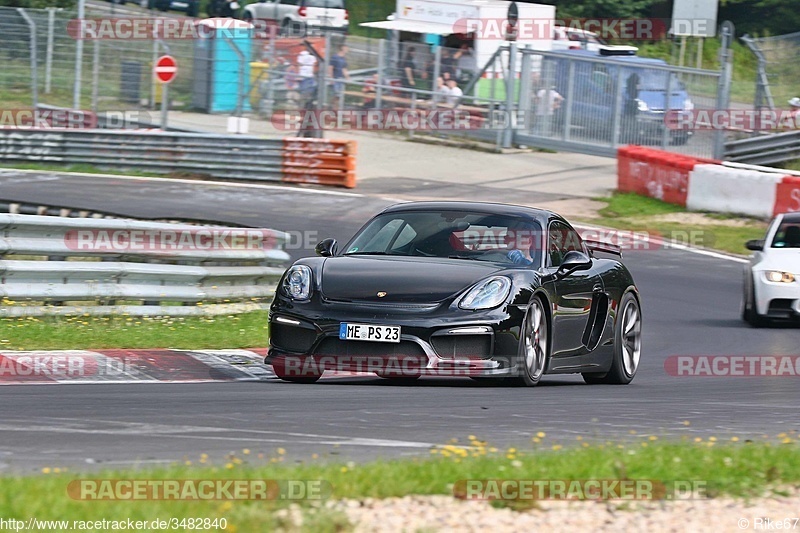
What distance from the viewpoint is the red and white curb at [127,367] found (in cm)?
873

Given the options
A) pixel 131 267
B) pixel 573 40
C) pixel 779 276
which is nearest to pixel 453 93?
pixel 573 40

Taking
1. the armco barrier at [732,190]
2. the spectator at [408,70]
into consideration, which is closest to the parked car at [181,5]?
the spectator at [408,70]

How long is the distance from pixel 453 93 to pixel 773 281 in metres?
16.7

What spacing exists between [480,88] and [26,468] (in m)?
25.2

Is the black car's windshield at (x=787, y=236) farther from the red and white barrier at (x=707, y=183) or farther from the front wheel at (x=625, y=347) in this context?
the red and white barrier at (x=707, y=183)

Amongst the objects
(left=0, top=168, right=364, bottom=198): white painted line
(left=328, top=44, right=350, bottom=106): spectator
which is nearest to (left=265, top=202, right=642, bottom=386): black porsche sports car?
(left=0, top=168, right=364, bottom=198): white painted line

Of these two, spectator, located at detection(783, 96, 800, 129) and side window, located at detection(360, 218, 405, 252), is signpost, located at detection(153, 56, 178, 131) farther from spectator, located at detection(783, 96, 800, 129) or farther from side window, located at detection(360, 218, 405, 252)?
side window, located at detection(360, 218, 405, 252)

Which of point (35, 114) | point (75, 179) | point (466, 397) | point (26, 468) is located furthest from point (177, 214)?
point (26, 468)

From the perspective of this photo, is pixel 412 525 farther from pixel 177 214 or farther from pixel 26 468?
pixel 177 214

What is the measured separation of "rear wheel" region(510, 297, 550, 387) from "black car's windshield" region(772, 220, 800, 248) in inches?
252

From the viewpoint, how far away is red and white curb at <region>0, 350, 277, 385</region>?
344 inches

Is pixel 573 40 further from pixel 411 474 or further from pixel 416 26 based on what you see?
pixel 411 474

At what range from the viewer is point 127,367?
9219 millimetres

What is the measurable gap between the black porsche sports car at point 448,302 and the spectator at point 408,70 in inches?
813
